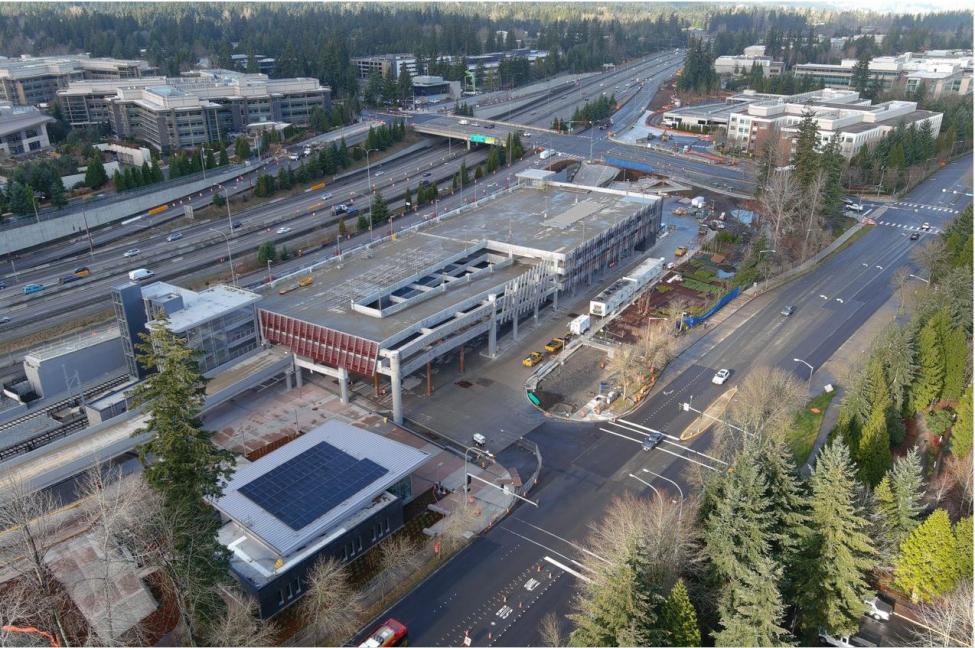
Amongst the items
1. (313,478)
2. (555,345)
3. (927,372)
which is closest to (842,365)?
(927,372)

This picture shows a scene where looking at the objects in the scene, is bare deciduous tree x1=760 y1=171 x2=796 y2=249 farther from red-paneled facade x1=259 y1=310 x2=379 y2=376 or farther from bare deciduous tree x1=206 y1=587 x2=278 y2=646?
bare deciduous tree x1=206 y1=587 x2=278 y2=646

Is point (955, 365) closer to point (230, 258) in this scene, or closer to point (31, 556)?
point (31, 556)

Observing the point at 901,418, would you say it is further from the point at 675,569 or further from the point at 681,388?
the point at 675,569

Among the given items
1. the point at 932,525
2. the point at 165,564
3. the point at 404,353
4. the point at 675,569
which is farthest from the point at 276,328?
the point at 932,525

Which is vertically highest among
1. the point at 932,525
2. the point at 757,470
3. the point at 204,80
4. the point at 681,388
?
the point at 204,80

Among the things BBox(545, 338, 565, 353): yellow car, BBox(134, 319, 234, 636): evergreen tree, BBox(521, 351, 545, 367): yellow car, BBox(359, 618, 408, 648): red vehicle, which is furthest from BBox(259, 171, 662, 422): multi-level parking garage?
BBox(134, 319, 234, 636): evergreen tree
